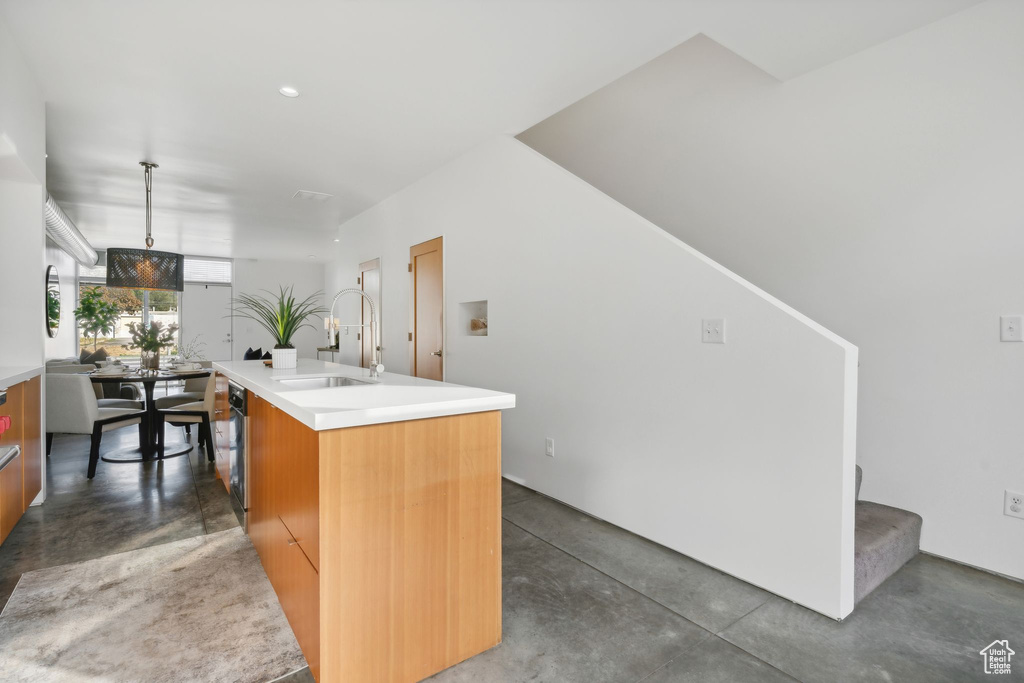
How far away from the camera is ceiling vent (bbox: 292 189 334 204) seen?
17.7 feet

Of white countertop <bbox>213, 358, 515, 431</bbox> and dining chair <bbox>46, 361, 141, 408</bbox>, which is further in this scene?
dining chair <bbox>46, 361, 141, 408</bbox>

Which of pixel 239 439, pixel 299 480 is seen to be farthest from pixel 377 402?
pixel 239 439

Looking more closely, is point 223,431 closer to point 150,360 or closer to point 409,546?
point 150,360

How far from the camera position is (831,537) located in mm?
2018

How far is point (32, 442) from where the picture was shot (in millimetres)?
2939

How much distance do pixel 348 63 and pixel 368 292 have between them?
3548 millimetres

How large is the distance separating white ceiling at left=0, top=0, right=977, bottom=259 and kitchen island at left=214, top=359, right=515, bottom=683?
181cm

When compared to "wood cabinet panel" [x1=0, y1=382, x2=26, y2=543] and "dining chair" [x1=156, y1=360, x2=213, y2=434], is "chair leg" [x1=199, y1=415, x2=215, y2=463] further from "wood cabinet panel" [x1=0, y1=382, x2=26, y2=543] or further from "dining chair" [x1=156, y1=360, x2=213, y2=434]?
"wood cabinet panel" [x1=0, y1=382, x2=26, y2=543]

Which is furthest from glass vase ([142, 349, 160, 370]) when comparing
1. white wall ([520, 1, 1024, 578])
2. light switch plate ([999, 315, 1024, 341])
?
light switch plate ([999, 315, 1024, 341])

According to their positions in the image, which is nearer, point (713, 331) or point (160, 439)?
point (713, 331)

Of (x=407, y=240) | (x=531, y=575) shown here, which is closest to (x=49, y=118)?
(x=407, y=240)

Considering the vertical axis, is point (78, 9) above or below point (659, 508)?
above

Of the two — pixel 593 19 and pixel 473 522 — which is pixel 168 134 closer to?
pixel 593 19

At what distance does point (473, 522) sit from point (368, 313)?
4925mm
